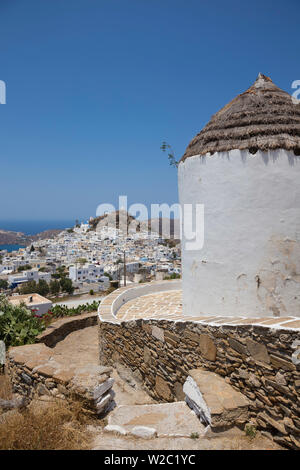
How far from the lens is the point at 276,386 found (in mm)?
2902

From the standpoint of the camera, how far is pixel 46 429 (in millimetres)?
2934

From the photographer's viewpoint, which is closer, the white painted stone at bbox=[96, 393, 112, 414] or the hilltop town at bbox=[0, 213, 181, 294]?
the white painted stone at bbox=[96, 393, 112, 414]

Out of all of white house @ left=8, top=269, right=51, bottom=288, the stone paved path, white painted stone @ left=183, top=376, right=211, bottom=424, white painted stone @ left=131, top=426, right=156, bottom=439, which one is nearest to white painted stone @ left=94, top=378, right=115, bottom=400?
white painted stone @ left=131, top=426, right=156, bottom=439

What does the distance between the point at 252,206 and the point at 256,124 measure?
1396mm

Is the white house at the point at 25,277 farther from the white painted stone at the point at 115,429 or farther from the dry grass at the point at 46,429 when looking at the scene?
the white painted stone at the point at 115,429

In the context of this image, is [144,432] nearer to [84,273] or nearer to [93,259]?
[84,273]

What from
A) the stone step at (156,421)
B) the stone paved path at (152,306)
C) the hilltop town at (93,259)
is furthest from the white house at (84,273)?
the stone step at (156,421)

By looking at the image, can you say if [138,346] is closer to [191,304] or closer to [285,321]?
[191,304]

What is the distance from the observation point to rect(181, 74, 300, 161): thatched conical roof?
4.71 metres

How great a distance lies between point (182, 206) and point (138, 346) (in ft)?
9.20

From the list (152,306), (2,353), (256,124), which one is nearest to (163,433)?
(2,353)

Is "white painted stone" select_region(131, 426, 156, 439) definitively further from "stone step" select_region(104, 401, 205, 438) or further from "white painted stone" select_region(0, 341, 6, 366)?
"white painted stone" select_region(0, 341, 6, 366)

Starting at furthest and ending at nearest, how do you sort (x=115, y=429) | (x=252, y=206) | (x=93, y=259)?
(x=93, y=259) → (x=252, y=206) → (x=115, y=429)

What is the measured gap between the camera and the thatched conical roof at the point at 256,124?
4707 mm
